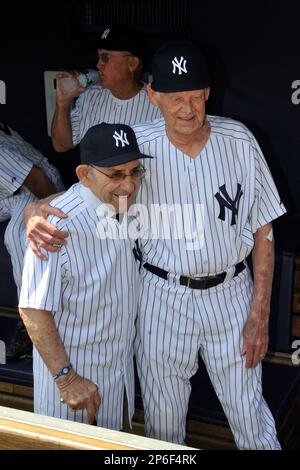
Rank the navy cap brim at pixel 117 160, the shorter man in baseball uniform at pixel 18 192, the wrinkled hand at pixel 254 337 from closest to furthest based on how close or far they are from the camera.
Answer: the navy cap brim at pixel 117 160 → the wrinkled hand at pixel 254 337 → the shorter man in baseball uniform at pixel 18 192

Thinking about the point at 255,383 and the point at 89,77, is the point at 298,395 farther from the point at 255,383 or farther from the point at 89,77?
the point at 89,77

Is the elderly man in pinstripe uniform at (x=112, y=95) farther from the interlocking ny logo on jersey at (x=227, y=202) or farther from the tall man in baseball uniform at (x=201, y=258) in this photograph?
the interlocking ny logo on jersey at (x=227, y=202)

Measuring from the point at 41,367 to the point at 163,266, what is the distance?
0.49 meters

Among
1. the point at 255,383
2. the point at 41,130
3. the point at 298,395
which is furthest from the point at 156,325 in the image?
the point at 41,130

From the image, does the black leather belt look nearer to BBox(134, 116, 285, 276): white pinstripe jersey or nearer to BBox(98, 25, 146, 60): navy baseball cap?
BBox(134, 116, 285, 276): white pinstripe jersey

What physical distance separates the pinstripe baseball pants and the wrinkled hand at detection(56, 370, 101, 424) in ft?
0.97

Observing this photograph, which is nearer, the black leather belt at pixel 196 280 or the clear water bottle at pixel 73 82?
the black leather belt at pixel 196 280

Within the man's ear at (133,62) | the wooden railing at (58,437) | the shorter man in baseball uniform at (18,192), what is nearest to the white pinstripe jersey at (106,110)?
the man's ear at (133,62)

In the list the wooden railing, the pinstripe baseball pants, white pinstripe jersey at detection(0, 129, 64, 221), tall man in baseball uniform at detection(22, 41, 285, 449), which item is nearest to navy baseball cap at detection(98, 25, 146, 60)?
white pinstripe jersey at detection(0, 129, 64, 221)

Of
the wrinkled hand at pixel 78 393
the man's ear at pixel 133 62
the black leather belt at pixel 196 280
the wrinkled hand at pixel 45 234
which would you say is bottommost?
the wrinkled hand at pixel 78 393

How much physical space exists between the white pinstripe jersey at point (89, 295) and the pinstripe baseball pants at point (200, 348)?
0.28ft

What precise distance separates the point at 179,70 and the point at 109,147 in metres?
0.34

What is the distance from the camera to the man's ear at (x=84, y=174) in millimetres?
2279

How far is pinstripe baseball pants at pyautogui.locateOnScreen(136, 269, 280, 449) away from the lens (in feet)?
8.26
